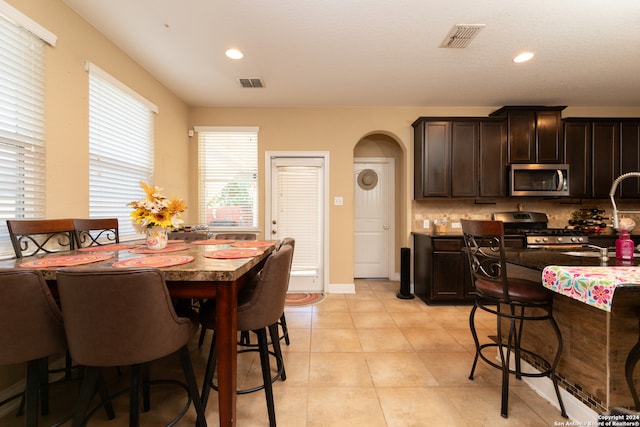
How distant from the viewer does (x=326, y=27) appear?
2295mm

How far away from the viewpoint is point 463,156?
3.73 metres

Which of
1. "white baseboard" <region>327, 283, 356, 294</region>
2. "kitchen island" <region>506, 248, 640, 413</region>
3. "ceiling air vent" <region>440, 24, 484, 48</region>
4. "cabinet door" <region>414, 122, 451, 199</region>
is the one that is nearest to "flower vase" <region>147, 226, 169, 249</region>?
"kitchen island" <region>506, 248, 640, 413</region>

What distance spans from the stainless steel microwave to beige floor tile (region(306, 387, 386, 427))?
10.9ft

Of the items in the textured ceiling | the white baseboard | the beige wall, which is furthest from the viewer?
the white baseboard

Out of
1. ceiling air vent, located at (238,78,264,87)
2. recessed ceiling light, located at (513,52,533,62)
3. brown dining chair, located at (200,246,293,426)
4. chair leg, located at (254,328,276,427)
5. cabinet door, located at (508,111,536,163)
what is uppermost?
ceiling air vent, located at (238,78,264,87)

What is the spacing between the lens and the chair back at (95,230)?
206 cm

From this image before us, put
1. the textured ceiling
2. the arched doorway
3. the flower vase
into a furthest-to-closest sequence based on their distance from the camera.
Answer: the arched doorway → the textured ceiling → the flower vase

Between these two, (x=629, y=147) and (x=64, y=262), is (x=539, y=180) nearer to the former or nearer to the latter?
(x=629, y=147)

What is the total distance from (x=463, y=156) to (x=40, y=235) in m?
4.43

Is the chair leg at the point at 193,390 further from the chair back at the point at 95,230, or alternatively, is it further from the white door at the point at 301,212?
the white door at the point at 301,212

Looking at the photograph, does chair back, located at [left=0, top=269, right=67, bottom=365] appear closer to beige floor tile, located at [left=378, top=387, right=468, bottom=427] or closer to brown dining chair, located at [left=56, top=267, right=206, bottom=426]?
brown dining chair, located at [left=56, top=267, right=206, bottom=426]

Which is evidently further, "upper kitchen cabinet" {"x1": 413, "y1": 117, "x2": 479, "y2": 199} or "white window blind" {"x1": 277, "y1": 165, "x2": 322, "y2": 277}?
"white window blind" {"x1": 277, "y1": 165, "x2": 322, "y2": 277}

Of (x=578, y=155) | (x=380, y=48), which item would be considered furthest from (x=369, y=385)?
(x=578, y=155)

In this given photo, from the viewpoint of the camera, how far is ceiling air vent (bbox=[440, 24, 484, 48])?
2254 millimetres
